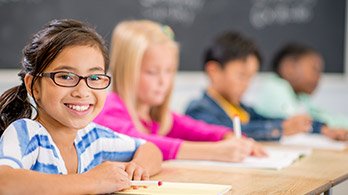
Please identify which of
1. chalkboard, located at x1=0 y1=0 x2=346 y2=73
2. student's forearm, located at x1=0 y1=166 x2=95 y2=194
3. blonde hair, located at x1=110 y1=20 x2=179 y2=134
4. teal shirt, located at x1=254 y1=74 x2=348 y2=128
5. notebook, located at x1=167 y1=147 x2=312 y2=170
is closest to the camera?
student's forearm, located at x1=0 y1=166 x2=95 y2=194

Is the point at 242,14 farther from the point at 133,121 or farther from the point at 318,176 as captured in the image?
the point at 318,176

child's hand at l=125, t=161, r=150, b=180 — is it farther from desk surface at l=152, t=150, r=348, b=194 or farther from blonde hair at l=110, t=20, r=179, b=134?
blonde hair at l=110, t=20, r=179, b=134

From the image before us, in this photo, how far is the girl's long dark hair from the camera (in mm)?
1545

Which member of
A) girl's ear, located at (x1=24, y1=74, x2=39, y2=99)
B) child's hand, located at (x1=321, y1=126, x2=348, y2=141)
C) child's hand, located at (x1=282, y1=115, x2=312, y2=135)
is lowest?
child's hand, located at (x1=321, y1=126, x2=348, y2=141)

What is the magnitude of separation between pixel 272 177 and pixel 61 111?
0.62 metres

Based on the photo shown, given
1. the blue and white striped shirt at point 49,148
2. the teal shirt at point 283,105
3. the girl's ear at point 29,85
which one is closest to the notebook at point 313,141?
the teal shirt at point 283,105

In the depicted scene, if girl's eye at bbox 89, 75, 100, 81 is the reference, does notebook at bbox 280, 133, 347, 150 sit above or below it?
below

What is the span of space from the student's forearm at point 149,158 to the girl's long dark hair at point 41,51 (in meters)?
0.31

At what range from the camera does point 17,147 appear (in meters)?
1.43

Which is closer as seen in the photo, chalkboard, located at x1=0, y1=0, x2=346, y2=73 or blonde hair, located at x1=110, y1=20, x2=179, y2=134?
blonde hair, located at x1=110, y1=20, x2=179, y2=134

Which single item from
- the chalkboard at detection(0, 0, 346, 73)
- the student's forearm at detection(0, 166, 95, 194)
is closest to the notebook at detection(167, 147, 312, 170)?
the student's forearm at detection(0, 166, 95, 194)

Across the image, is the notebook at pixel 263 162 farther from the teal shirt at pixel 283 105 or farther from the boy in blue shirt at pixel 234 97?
the teal shirt at pixel 283 105

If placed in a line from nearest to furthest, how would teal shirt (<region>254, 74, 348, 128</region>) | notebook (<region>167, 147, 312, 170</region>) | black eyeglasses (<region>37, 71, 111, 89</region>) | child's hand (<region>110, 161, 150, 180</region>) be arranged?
black eyeglasses (<region>37, 71, 111, 89</region>) < child's hand (<region>110, 161, 150, 180</region>) < notebook (<region>167, 147, 312, 170</region>) < teal shirt (<region>254, 74, 348, 128</region>)

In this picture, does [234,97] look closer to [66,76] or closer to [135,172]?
[135,172]
